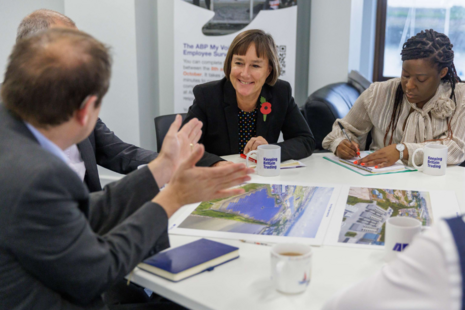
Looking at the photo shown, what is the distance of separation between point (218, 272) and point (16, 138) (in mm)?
528

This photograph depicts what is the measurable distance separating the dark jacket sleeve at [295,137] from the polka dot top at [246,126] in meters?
0.16

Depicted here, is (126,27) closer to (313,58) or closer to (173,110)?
(173,110)

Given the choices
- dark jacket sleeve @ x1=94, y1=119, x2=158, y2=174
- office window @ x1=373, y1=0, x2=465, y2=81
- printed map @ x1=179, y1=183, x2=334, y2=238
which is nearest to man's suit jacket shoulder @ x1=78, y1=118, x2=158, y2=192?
dark jacket sleeve @ x1=94, y1=119, x2=158, y2=174

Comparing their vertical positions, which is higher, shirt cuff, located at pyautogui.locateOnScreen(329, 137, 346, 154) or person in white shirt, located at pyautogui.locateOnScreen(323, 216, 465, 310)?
person in white shirt, located at pyautogui.locateOnScreen(323, 216, 465, 310)

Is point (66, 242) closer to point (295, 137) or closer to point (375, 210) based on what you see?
point (375, 210)

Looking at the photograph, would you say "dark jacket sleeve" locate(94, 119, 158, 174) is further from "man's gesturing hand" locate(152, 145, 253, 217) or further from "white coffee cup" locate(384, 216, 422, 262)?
"white coffee cup" locate(384, 216, 422, 262)

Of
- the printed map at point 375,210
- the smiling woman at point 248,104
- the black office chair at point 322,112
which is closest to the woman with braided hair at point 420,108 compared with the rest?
the smiling woman at point 248,104

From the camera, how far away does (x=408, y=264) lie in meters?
0.58

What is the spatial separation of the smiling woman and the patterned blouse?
255 millimetres

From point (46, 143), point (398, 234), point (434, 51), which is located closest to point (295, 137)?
point (434, 51)

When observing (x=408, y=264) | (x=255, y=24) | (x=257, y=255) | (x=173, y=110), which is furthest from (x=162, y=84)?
(x=408, y=264)

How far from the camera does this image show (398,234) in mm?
1063

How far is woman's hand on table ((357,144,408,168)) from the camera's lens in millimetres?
1905

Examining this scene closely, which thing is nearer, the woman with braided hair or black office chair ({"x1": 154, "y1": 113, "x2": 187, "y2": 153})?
the woman with braided hair
